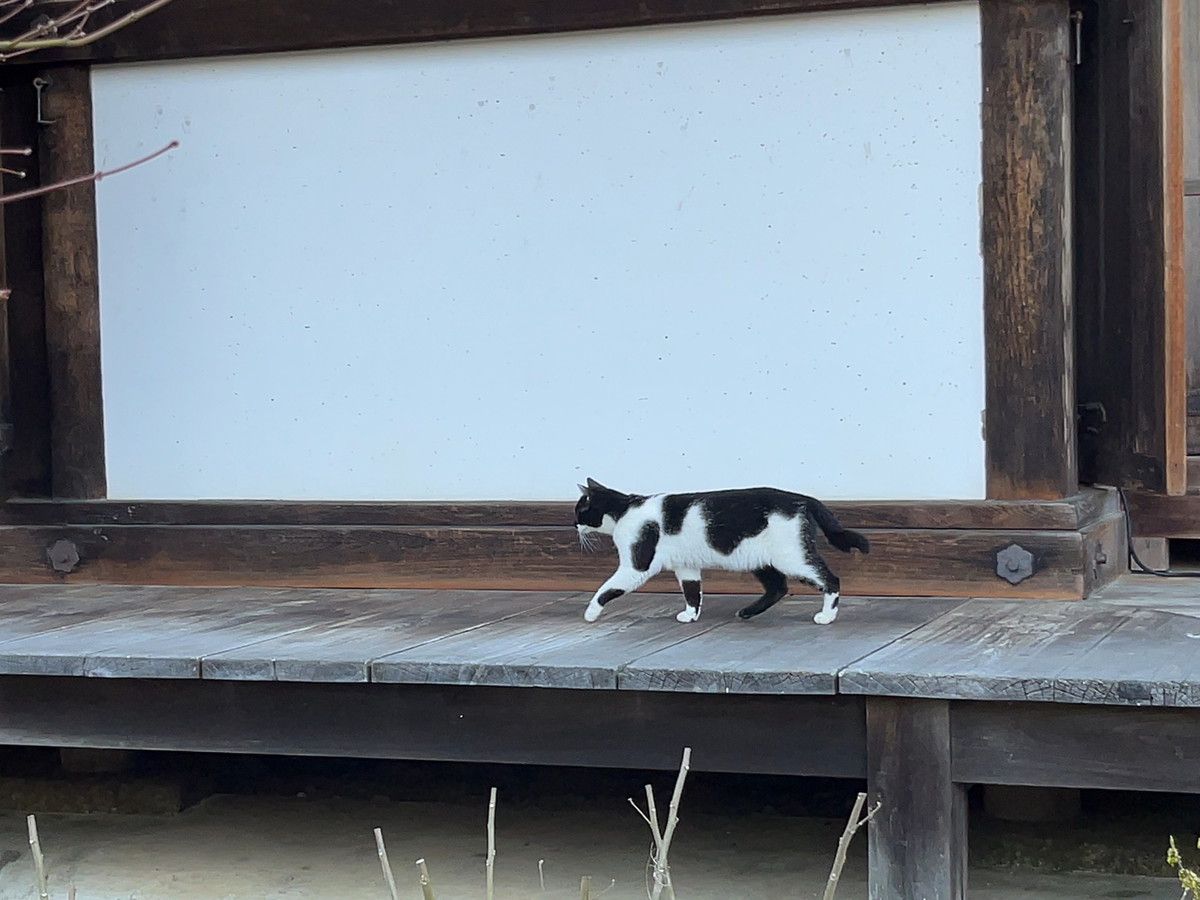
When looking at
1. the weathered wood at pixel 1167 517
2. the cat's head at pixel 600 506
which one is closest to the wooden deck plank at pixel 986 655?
the cat's head at pixel 600 506

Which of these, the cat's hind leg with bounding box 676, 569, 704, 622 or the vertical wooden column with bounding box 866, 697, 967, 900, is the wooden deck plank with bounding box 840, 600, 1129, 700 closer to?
the vertical wooden column with bounding box 866, 697, 967, 900

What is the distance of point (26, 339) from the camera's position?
15.3 ft

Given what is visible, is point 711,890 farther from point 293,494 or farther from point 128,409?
point 128,409

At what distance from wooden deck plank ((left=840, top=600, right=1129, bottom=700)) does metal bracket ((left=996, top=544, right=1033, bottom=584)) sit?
21cm

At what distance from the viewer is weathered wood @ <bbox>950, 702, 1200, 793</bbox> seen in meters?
2.77

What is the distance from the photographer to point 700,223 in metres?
4.06

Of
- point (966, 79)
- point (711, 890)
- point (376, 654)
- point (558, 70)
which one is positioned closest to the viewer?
point (376, 654)

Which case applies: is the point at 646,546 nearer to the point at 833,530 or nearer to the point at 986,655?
the point at 833,530

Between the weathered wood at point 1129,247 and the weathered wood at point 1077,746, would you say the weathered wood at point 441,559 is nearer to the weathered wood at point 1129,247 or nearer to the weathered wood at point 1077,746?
the weathered wood at point 1129,247

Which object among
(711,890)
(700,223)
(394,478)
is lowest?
(711,890)

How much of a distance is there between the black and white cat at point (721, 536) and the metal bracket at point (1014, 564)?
0.62m

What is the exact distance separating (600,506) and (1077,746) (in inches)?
47.0

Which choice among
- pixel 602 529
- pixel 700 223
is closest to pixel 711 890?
pixel 602 529

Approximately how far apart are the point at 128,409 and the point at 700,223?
1850 mm
